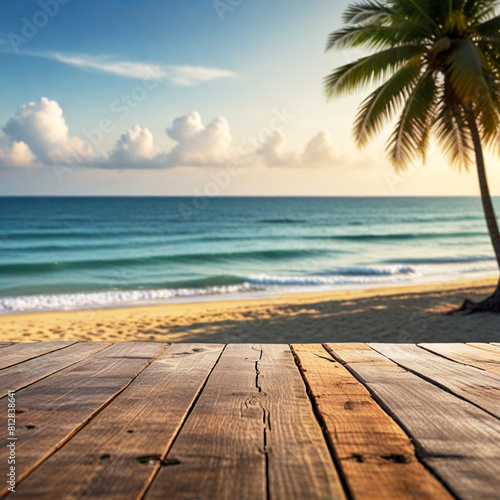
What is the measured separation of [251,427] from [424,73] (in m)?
9.40

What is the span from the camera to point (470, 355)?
6.80ft

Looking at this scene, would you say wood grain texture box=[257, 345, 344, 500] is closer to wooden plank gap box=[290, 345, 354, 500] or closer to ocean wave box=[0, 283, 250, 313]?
wooden plank gap box=[290, 345, 354, 500]

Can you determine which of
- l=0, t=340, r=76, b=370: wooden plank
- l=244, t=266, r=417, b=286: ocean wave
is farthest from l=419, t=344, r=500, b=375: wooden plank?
l=244, t=266, r=417, b=286: ocean wave

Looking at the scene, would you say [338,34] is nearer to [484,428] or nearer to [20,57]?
[484,428]

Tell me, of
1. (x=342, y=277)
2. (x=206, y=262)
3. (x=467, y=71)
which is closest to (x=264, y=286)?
(x=342, y=277)

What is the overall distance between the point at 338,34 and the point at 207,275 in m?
10.3

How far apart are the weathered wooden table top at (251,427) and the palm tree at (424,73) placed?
7340 mm

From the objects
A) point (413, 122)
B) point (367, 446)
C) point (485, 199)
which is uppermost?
point (413, 122)

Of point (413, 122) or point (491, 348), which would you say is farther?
point (413, 122)

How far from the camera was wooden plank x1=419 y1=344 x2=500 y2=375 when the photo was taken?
1.85 metres

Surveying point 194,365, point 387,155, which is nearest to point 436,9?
point 387,155

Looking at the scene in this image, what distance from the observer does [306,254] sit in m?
23.0

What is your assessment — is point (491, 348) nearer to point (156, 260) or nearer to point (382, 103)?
point (382, 103)

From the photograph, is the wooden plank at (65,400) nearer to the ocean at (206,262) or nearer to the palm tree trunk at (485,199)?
the palm tree trunk at (485,199)
